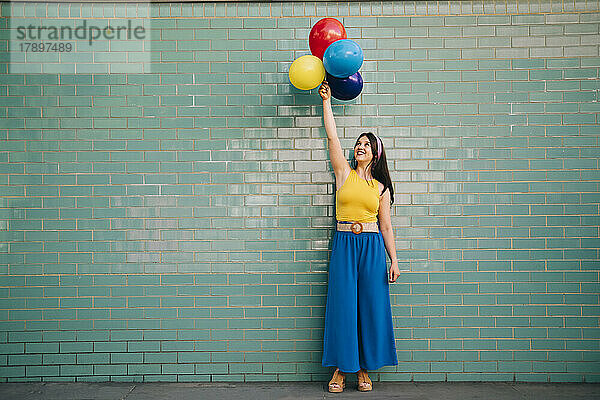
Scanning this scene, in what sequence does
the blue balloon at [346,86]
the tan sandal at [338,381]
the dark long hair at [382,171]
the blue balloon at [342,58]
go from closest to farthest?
1. the blue balloon at [342,58]
2. the blue balloon at [346,86]
3. the tan sandal at [338,381]
4. the dark long hair at [382,171]

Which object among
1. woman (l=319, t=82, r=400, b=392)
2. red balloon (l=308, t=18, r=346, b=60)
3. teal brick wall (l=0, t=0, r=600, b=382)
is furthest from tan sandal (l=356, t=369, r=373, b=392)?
red balloon (l=308, t=18, r=346, b=60)

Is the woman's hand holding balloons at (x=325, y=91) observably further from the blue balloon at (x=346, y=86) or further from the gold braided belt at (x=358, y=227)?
the gold braided belt at (x=358, y=227)

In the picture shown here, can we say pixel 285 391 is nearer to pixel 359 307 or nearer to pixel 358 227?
pixel 359 307

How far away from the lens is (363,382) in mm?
4520

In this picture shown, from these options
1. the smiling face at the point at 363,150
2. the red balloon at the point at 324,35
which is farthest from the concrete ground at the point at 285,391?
the red balloon at the point at 324,35

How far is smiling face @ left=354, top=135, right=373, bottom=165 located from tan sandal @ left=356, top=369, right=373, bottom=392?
1909 millimetres

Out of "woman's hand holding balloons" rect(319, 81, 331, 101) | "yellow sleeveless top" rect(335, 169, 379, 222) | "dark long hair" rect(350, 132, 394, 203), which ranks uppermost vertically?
"woman's hand holding balloons" rect(319, 81, 331, 101)

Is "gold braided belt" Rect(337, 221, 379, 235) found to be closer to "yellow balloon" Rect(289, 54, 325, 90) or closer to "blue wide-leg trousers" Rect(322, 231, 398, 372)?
"blue wide-leg trousers" Rect(322, 231, 398, 372)

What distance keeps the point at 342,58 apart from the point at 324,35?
0.40 m

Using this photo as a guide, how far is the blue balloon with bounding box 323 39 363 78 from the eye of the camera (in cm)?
404

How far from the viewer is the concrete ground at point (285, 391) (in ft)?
14.3

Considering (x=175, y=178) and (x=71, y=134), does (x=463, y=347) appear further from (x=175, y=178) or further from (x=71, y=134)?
(x=71, y=134)

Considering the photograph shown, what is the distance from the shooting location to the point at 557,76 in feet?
15.8

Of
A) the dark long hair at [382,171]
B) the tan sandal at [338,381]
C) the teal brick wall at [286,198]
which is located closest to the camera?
the tan sandal at [338,381]
